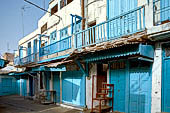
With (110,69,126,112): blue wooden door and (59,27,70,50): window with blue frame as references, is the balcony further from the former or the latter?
(110,69,126,112): blue wooden door

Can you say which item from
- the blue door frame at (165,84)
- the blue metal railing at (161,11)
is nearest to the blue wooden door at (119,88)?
the blue door frame at (165,84)

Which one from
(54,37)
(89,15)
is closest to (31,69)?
(54,37)

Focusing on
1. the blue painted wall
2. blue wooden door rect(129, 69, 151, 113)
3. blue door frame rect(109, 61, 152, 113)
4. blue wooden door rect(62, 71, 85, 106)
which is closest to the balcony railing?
blue wooden door rect(62, 71, 85, 106)

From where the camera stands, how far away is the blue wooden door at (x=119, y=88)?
6746mm

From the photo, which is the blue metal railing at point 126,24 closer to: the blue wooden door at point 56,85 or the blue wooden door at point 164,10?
the blue wooden door at point 164,10

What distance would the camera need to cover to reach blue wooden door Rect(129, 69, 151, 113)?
5746mm

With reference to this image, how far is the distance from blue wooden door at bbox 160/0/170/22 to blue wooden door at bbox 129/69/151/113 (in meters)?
2.09

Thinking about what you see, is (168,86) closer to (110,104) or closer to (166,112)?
(166,112)

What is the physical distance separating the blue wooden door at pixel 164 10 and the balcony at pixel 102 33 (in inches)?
25.3

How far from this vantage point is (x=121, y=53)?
5.97m

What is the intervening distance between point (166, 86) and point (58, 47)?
24.9ft

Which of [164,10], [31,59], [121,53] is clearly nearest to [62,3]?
[31,59]

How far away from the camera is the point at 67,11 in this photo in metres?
11.4

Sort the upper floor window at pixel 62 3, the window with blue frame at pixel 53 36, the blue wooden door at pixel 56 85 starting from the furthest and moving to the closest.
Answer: the window with blue frame at pixel 53 36 → the upper floor window at pixel 62 3 → the blue wooden door at pixel 56 85
